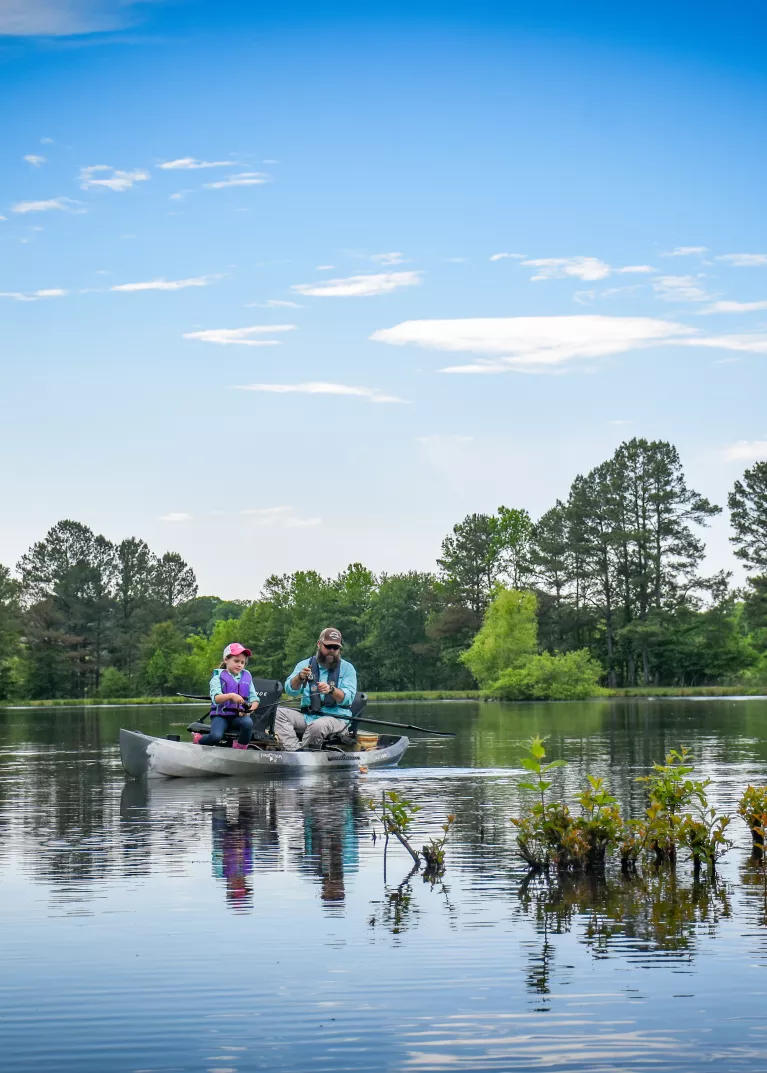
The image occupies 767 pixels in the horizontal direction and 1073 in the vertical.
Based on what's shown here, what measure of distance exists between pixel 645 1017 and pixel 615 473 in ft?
304

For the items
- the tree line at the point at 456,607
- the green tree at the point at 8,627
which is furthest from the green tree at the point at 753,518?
the green tree at the point at 8,627

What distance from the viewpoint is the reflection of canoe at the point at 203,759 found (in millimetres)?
21312

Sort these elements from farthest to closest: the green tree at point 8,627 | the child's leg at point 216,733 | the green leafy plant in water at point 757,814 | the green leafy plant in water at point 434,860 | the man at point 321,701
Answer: the green tree at point 8,627, the child's leg at point 216,733, the man at point 321,701, the green leafy plant in water at point 757,814, the green leafy plant in water at point 434,860

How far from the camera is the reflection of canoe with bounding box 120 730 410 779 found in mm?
21312

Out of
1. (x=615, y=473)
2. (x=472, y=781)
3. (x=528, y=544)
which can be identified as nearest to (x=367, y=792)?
(x=472, y=781)

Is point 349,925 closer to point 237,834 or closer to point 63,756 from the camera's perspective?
point 237,834

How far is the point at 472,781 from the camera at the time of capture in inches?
814

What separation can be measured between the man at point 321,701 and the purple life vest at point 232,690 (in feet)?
2.37

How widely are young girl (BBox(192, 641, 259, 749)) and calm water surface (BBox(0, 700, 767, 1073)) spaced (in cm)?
539

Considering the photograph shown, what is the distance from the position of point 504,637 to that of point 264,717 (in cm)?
7064

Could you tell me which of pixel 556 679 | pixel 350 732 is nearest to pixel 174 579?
pixel 556 679

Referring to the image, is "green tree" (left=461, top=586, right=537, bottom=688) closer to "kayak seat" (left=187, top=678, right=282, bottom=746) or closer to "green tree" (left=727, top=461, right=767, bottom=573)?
"green tree" (left=727, top=461, right=767, bottom=573)

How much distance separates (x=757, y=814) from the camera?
469 inches

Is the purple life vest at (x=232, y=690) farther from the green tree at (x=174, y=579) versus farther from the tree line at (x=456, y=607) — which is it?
the green tree at (x=174, y=579)
